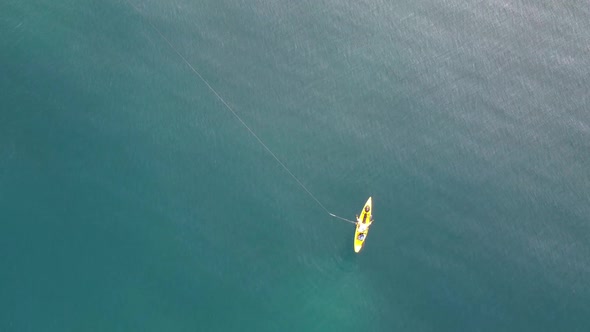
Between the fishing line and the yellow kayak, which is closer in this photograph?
Answer: the yellow kayak

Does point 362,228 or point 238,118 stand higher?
point 238,118

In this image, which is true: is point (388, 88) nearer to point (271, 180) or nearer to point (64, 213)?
point (271, 180)

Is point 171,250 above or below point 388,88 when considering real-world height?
below

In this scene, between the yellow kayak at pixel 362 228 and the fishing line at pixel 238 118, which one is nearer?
the yellow kayak at pixel 362 228

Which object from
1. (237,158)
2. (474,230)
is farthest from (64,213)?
(474,230)

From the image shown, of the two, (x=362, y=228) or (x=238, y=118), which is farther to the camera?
(x=238, y=118)

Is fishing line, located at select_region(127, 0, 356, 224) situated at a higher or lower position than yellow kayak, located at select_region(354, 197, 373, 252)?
higher

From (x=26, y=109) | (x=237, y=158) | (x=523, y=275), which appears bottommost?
(x=523, y=275)

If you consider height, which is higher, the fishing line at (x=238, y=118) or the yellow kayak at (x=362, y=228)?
the fishing line at (x=238, y=118)
